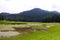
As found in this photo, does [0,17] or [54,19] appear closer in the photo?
[0,17]

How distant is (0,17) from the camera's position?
321 ft

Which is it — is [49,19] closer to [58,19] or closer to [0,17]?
[58,19]

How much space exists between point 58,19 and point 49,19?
646cm

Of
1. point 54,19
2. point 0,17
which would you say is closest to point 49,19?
point 54,19

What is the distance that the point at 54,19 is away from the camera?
344 feet

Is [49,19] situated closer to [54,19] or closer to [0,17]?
[54,19]

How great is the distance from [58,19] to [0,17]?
120 feet

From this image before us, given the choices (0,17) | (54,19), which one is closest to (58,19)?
(54,19)

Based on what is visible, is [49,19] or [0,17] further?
[49,19]

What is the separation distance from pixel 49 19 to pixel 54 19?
3378mm

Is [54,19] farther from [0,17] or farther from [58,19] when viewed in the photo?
[0,17]

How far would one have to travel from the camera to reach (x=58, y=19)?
102m

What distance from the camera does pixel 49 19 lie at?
348ft
